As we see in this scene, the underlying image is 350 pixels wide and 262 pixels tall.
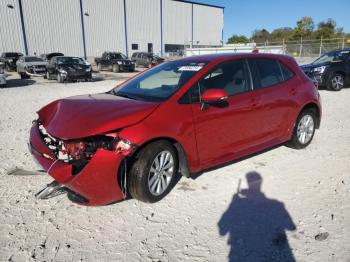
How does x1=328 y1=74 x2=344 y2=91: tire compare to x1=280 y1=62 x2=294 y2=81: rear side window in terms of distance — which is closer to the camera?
x1=280 y1=62 x2=294 y2=81: rear side window

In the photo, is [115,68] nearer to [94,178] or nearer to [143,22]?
[143,22]

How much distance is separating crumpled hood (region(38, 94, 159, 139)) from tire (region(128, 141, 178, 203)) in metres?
0.38

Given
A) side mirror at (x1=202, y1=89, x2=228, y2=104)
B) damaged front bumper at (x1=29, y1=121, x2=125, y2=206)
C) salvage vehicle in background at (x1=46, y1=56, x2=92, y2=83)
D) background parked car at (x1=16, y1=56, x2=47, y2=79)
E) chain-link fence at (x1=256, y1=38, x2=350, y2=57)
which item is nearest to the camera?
damaged front bumper at (x1=29, y1=121, x2=125, y2=206)

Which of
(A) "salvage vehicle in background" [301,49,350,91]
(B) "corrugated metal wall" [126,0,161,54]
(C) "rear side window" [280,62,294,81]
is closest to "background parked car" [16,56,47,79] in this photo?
(A) "salvage vehicle in background" [301,49,350,91]

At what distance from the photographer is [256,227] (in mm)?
3037

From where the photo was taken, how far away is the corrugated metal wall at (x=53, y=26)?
35.4 meters

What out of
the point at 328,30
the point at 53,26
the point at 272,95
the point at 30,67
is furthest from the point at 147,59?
the point at 328,30

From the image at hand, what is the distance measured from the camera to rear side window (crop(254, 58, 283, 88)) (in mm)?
4410

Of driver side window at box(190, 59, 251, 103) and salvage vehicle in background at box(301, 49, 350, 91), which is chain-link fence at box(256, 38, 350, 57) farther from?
driver side window at box(190, 59, 251, 103)

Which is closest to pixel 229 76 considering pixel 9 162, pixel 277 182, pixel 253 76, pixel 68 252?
pixel 253 76

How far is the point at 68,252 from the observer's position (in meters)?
2.70

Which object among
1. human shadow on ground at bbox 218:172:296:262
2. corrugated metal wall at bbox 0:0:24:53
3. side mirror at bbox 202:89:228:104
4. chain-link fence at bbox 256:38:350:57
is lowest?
human shadow on ground at bbox 218:172:296:262

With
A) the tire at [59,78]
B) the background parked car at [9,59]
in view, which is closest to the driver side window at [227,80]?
the tire at [59,78]

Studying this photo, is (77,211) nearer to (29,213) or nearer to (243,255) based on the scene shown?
(29,213)
